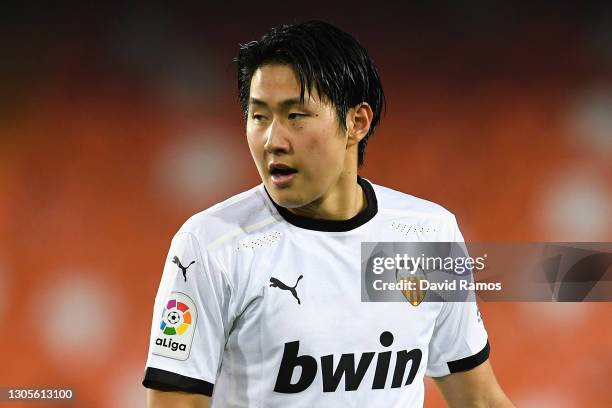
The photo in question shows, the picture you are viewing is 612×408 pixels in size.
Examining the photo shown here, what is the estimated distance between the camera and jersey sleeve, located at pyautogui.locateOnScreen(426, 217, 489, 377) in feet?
4.75

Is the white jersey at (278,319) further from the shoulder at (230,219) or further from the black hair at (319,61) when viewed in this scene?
the black hair at (319,61)

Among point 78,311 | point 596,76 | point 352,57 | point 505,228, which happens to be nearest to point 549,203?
point 505,228

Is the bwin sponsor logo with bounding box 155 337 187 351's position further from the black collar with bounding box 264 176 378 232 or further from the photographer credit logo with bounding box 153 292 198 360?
the black collar with bounding box 264 176 378 232

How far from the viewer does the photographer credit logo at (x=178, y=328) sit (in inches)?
47.3

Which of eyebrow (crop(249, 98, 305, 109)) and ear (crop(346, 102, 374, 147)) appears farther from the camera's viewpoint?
ear (crop(346, 102, 374, 147))

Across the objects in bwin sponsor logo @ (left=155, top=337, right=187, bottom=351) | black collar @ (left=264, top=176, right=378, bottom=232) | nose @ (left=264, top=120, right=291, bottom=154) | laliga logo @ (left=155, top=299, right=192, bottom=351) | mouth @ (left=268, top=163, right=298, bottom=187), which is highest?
nose @ (left=264, top=120, right=291, bottom=154)

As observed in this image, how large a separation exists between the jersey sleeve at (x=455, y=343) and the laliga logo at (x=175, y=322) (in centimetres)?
49

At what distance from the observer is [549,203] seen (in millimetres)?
2430

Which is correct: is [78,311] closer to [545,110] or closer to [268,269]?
[268,269]

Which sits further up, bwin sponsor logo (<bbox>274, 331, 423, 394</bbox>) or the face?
the face

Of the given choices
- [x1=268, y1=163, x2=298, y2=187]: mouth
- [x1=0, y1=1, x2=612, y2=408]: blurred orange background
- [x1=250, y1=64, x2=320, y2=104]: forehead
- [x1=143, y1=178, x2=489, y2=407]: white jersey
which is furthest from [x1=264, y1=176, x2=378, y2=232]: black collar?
[x1=0, y1=1, x2=612, y2=408]: blurred orange background

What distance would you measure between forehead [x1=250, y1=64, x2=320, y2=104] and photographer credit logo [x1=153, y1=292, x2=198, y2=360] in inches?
13.3

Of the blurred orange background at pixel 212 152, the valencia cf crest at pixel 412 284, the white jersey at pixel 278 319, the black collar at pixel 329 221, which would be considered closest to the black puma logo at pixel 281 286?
the white jersey at pixel 278 319

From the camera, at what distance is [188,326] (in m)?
1.20
